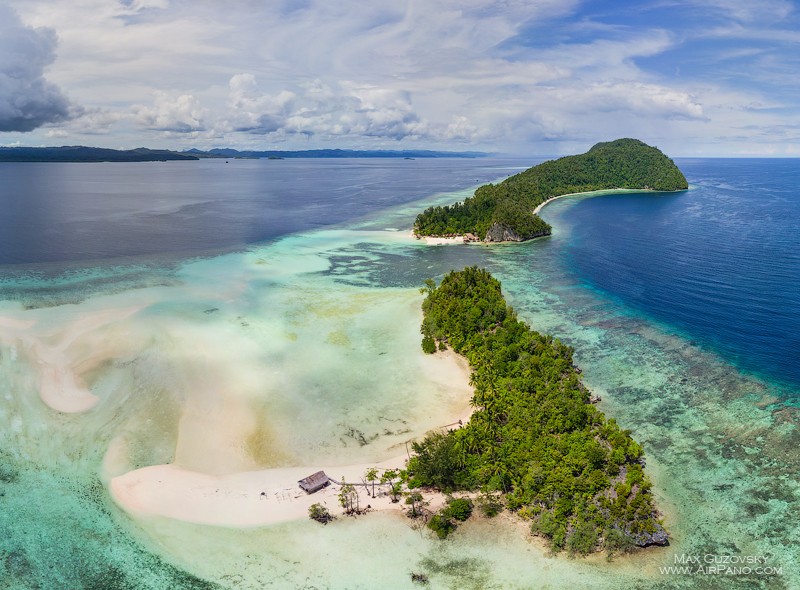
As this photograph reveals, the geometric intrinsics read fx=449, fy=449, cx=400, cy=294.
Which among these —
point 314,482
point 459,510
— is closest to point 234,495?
point 314,482

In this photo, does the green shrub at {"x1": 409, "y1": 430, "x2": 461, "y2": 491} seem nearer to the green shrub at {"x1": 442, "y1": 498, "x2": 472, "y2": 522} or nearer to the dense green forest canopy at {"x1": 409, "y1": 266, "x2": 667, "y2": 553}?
the dense green forest canopy at {"x1": 409, "y1": 266, "x2": 667, "y2": 553}

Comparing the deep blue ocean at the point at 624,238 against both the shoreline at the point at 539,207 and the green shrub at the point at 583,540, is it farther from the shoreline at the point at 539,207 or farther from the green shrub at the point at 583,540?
the green shrub at the point at 583,540

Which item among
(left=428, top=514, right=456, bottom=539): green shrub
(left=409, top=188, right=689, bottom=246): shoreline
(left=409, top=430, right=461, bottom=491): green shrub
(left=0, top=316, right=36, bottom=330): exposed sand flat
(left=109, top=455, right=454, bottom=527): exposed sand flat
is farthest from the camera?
(left=409, top=188, right=689, bottom=246): shoreline

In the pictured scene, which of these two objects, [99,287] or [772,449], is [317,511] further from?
[99,287]

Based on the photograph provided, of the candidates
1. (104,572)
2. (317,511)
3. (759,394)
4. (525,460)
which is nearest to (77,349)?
(104,572)

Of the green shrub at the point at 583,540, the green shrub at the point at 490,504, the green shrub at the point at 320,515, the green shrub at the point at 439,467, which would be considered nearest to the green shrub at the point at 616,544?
the green shrub at the point at 583,540

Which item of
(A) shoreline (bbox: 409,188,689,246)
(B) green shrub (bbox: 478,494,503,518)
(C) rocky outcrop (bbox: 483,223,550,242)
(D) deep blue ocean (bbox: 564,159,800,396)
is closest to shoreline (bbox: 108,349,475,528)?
(B) green shrub (bbox: 478,494,503,518)

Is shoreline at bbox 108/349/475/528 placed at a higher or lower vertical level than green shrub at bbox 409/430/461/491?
lower
